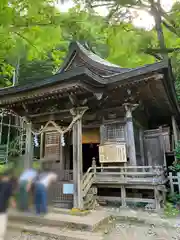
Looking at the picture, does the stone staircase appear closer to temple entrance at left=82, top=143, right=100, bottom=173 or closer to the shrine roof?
the shrine roof

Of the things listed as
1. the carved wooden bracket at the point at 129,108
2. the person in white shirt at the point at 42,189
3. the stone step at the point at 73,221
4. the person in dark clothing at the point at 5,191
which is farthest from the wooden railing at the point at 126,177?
the person in dark clothing at the point at 5,191

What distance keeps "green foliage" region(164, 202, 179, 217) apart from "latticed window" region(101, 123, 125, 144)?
293 centimetres

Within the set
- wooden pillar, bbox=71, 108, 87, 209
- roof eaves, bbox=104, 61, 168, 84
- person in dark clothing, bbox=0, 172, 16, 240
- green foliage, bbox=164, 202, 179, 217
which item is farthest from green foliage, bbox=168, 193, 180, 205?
person in dark clothing, bbox=0, 172, 16, 240

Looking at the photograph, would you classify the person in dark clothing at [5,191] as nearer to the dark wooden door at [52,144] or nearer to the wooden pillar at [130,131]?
the wooden pillar at [130,131]

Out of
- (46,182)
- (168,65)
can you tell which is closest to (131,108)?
(168,65)

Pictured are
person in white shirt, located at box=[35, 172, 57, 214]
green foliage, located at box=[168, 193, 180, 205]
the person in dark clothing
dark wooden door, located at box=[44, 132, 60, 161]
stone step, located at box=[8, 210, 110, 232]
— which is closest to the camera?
the person in dark clothing

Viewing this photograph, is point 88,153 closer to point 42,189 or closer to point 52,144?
point 52,144

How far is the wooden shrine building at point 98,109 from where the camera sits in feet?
21.3

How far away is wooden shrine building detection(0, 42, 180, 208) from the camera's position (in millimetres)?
6500

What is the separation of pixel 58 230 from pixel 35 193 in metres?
2.85

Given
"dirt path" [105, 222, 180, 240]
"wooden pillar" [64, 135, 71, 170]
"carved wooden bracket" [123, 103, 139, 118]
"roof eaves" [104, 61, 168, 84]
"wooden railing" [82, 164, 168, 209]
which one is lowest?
"dirt path" [105, 222, 180, 240]

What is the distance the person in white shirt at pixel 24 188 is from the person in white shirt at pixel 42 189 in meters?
0.15

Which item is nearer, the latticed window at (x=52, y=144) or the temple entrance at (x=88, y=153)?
the latticed window at (x=52, y=144)

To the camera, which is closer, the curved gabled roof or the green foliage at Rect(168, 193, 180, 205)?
the green foliage at Rect(168, 193, 180, 205)
